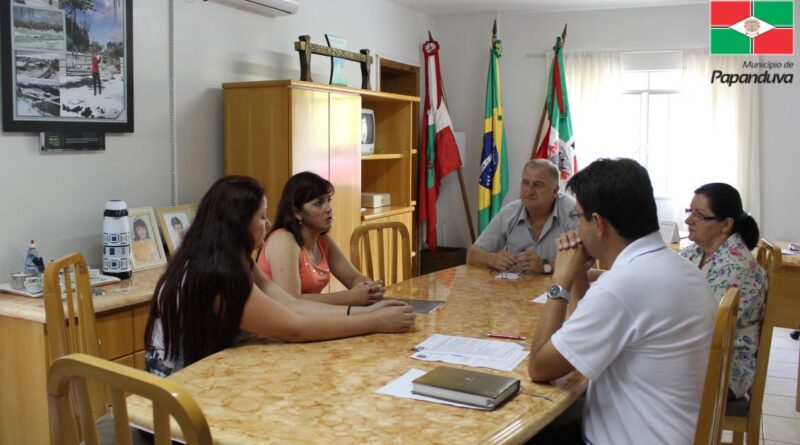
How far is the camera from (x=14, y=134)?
288 centimetres

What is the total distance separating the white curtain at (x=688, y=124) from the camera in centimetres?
560

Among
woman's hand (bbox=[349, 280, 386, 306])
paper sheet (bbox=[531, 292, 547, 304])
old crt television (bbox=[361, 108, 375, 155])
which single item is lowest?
paper sheet (bbox=[531, 292, 547, 304])

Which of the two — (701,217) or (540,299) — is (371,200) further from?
(701,217)

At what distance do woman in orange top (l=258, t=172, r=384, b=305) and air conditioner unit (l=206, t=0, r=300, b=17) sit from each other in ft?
5.26

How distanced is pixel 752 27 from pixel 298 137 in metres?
3.81

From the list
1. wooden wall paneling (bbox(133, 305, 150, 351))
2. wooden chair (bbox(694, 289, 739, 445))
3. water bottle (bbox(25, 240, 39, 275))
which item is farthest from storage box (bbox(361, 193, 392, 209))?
wooden chair (bbox(694, 289, 739, 445))

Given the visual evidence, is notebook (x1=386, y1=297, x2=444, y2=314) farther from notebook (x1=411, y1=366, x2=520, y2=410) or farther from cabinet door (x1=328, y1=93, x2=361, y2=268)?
cabinet door (x1=328, y1=93, x2=361, y2=268)

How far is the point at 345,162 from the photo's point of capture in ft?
14.6

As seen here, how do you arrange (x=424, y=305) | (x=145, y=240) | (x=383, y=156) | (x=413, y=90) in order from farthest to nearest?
(x=413, y=90) → (x=383, y=156) → (x=145, y=240) → (x=424, y=305)

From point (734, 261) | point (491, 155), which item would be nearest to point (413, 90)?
point (491, 155)

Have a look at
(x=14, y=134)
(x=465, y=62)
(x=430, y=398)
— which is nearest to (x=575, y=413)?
(x=430, y=398)

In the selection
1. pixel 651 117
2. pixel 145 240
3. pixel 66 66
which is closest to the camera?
pixel 66 66

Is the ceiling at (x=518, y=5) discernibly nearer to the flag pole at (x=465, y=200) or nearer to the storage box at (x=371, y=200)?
the flag pole at (x=465, y=200)

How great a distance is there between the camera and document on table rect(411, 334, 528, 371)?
189cm
